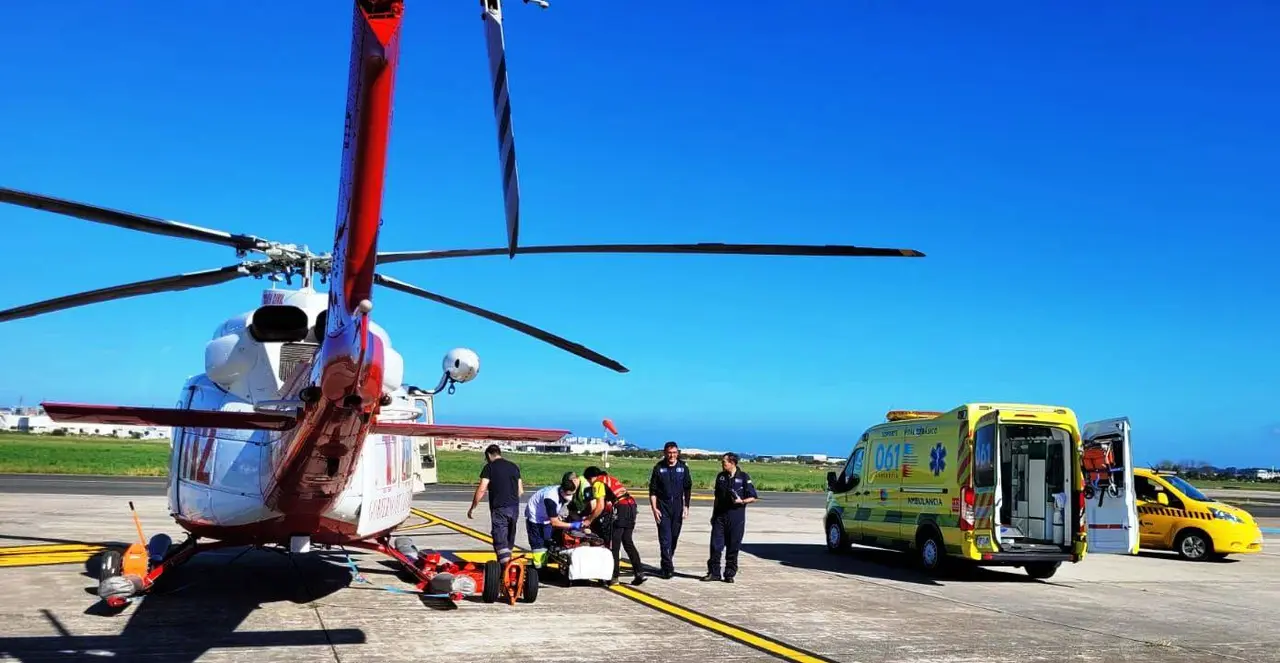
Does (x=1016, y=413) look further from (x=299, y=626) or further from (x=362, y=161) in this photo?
(x=362, y=161)

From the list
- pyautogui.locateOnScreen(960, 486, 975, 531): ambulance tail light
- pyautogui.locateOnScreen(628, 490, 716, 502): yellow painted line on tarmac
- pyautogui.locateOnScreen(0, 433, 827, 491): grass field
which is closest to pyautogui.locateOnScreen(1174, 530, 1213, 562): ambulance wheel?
pyautogui.locateOnScreen(960, 486, 975, 531): ambulance tail light

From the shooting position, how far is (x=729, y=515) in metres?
13.0

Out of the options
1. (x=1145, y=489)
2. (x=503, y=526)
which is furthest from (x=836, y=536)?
(x=503, y=526)

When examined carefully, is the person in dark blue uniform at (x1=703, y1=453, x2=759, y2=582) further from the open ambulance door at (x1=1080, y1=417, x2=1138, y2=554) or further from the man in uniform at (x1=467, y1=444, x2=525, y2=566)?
the open ambulance door at (x1=1080, y1=417, x2=1138, y2=554)

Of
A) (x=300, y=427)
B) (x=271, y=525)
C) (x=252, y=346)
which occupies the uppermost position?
(x=252, y=346)

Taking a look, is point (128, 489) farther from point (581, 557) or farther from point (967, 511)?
point (967, 511)

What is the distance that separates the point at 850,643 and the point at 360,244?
5.96 m

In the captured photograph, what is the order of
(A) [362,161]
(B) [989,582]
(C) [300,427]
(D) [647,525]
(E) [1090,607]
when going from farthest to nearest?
(D) [647,525], (B) [989,582], (E) [1090,607], (C) [300,427], (A) [362,161]

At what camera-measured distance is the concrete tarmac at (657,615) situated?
8.12m

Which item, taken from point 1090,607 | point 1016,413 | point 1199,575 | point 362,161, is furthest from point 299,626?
point 1199,575

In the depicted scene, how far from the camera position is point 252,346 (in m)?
10.2

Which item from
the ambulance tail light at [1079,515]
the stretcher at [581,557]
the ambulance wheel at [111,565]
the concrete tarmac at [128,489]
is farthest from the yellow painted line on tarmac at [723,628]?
the concrete tarmac at [128,489]

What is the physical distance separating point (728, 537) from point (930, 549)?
322cm

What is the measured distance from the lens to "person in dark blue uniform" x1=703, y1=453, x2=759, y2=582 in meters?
13.0
